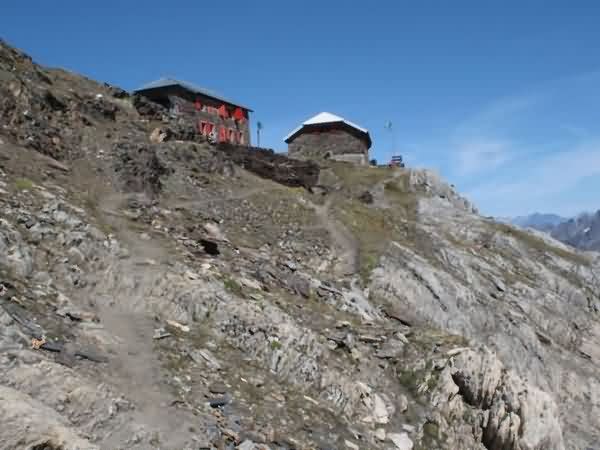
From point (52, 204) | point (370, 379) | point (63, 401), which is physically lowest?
point (370, 379)

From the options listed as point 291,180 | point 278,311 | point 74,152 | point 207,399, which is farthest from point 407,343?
point 291,180

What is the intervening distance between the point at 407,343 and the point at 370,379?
3.61 meters

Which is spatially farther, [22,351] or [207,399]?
[207,399]

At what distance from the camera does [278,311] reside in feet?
67.3

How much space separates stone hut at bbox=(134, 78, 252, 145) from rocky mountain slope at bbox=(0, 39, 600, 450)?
21.4 m

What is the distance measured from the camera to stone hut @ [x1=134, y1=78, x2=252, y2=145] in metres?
66.5

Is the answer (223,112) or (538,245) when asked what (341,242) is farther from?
(223,112)

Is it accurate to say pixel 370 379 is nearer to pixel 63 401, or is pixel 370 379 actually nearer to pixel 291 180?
pixel 63 401

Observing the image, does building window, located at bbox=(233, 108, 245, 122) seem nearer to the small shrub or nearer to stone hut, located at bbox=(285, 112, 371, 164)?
stone hut, located at bbox=(285, 112, 371, 164)

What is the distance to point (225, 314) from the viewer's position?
1894 cm

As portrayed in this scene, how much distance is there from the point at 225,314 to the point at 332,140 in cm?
7124

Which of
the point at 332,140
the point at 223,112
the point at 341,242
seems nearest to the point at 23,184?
the point at 341,242

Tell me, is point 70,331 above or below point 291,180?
below

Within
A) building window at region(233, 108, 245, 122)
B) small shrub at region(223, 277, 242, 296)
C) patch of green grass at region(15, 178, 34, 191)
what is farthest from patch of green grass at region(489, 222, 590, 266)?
patch of green grass at region(15, 178, 34, 191)
